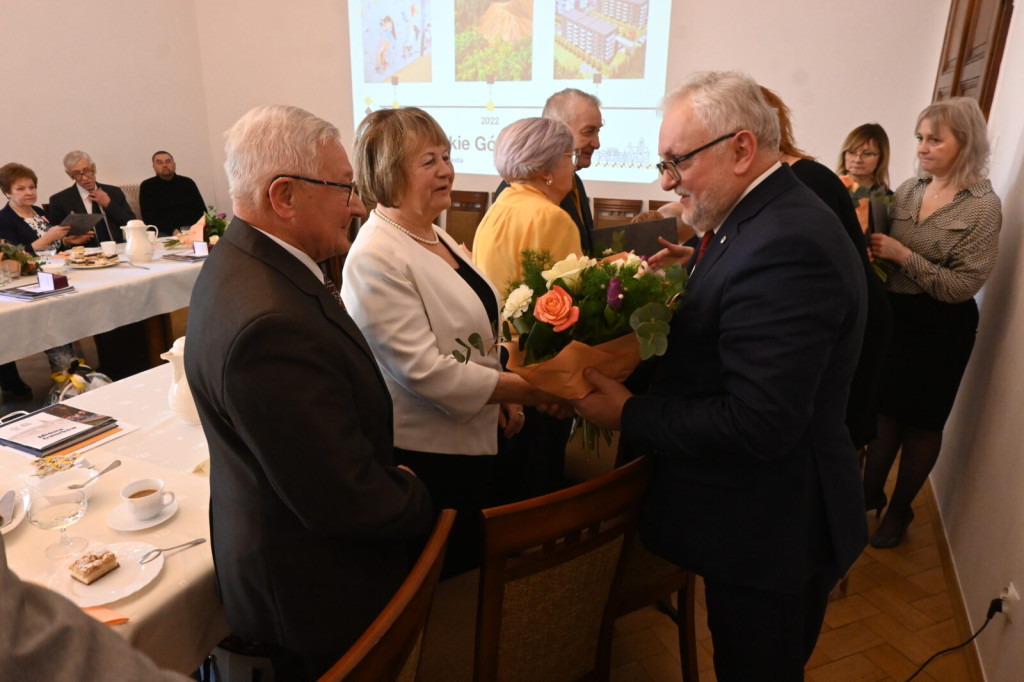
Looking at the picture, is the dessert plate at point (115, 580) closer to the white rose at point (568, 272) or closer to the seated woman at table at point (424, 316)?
the seated woman at table at point (424, 316)

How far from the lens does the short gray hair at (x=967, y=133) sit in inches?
95.3

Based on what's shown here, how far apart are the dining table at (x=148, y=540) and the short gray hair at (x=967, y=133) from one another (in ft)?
9.17

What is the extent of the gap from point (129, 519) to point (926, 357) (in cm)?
282

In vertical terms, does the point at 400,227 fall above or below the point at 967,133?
below

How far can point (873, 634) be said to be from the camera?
2.26m

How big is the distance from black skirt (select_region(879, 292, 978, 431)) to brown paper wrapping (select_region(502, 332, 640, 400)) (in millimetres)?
1860

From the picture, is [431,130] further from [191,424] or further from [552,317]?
[191,424]

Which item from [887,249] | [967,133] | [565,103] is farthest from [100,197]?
[967,133]

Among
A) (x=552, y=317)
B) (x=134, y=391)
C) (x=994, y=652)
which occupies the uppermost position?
(x=552, y=317)

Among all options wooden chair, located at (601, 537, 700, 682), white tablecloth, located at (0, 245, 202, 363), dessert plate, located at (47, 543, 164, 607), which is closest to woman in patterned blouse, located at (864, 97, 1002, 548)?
wooden chair, located at (601, 537, 700, 682)

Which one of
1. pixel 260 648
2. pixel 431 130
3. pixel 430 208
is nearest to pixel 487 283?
pixel 430 208

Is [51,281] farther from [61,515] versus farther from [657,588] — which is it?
[657,588]

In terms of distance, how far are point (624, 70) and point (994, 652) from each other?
17.2 ft

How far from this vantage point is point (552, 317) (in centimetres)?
127
